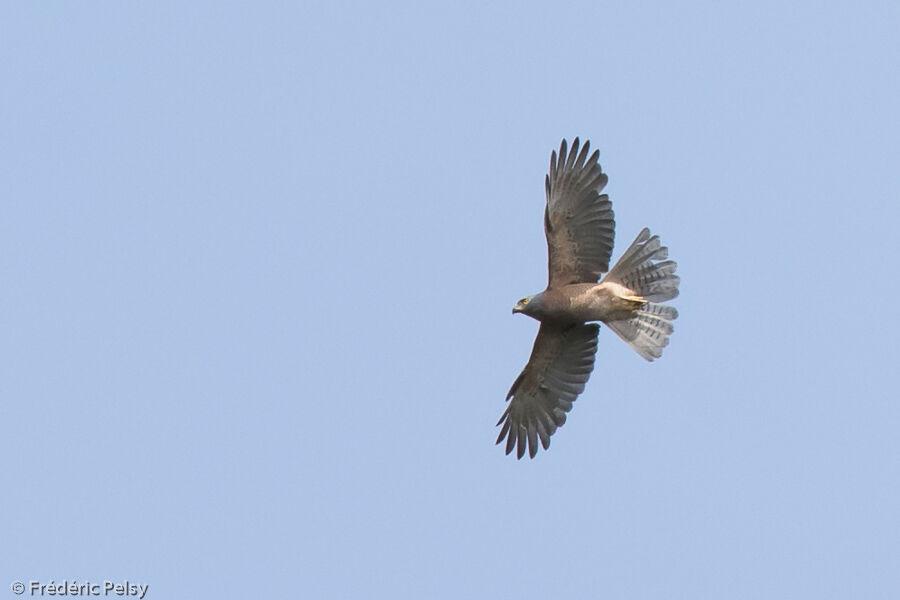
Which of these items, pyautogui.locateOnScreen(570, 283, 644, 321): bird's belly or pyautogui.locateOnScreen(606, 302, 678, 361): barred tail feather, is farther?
pyautogui.locateOnScreen(606, 302, 678, 361): barred tail feather

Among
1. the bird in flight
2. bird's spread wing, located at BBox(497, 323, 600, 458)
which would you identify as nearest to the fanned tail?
the bird in flight

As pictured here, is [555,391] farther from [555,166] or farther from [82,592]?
[82,592]

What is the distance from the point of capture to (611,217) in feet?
48.7

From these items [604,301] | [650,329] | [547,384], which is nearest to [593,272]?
[604,301]

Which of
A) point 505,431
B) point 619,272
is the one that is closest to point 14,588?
point 505,431

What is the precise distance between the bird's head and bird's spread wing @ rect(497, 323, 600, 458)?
45 cm

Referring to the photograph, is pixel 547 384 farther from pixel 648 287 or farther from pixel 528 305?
pixel 648 287

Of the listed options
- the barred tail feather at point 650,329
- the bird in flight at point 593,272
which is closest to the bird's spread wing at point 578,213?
the bird in flight at point 593,272

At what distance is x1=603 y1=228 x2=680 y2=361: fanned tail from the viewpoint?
1477cm

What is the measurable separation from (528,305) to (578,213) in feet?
4.19

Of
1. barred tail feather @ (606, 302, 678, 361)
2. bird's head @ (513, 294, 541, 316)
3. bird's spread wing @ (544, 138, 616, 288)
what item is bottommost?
barred tail feather @ (606, 302, 678, 361)

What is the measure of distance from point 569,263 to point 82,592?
671cm

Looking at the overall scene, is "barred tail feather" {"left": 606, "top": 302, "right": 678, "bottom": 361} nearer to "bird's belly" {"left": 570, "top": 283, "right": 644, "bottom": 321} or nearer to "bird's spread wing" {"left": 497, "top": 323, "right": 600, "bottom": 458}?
"bird's belly" {"left": 570, "top": 283, "right": 644, "bottom": 321}

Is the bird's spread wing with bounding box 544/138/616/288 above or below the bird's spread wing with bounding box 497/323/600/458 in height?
above
